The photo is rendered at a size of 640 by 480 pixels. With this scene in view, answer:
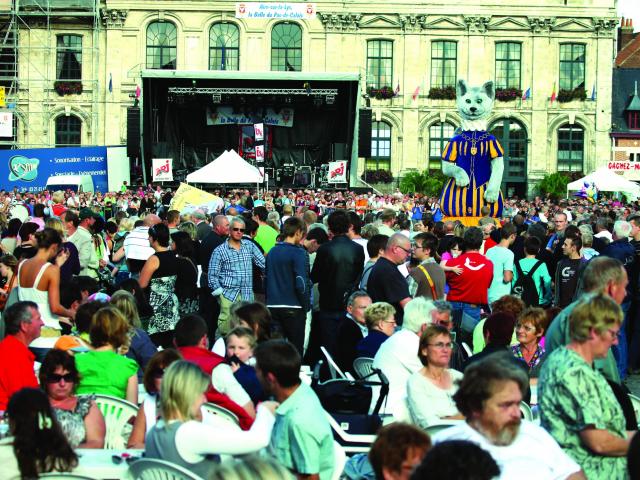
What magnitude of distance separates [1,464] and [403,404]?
7.86 ft

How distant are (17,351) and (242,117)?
3312 centimetres

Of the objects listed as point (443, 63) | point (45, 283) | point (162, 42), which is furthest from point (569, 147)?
point (45, 283)

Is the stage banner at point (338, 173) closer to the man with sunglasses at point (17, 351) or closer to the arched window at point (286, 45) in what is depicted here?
the arched window at point (286, 45)

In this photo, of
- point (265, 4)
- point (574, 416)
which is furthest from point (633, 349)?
point (265, 4)

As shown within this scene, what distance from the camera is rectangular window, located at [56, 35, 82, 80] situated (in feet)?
153

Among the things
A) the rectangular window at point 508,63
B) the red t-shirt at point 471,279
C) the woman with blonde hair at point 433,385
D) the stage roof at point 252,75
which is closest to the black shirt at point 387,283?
the red t-shirt at point 471,279

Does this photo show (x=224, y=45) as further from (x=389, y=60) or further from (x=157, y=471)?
(x=157, y=471)

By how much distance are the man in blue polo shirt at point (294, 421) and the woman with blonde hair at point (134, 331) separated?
2.44 m

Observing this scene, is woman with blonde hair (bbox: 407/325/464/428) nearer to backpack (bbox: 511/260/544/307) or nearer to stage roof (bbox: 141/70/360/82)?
backpack (bbox: 511/260/544/307)

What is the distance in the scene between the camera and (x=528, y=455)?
4629mm

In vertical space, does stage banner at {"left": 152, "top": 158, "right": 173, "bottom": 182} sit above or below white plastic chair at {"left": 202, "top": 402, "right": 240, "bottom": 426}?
above

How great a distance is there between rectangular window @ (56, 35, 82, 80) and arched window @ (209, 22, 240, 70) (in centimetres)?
517

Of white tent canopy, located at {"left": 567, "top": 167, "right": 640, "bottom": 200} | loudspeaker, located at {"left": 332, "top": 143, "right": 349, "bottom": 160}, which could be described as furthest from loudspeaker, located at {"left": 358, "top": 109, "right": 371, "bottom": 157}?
white tent canopy, located at {"left": 567, "top": 167, "right": 640, "bottom": 200}

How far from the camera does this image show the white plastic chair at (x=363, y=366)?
789 cm
